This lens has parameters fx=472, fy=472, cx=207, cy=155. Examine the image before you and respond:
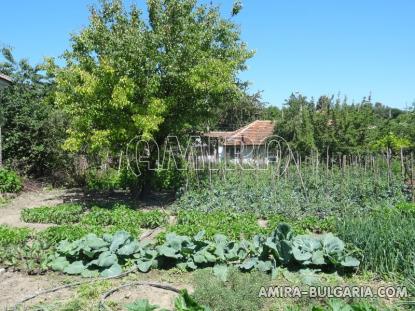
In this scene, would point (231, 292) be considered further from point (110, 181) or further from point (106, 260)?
point (110, 181)

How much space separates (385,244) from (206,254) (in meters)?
2.01

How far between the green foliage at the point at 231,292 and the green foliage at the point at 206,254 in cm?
42

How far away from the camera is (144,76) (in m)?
11.4

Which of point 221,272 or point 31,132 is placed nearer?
point 221,272

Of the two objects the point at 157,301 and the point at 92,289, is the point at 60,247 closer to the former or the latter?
the point at 92,289

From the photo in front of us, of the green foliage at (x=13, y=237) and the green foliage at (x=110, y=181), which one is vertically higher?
the green foliage at (x=110, y=181)

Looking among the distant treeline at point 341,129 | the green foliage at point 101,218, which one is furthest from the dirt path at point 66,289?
the distant treeline at point 341,129

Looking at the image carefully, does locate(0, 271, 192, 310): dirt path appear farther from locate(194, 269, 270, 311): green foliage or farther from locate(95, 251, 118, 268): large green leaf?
locate(194, 269, 270, 311): green foliage

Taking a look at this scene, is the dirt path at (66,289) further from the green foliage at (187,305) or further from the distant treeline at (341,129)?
the distant treeline at (341,129)

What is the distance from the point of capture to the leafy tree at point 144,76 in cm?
1120

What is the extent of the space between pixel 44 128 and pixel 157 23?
23.9 ft

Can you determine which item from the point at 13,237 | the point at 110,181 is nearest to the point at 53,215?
the point at 13,237

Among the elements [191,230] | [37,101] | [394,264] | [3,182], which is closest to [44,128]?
[37,101]

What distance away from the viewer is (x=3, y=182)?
1430cm
